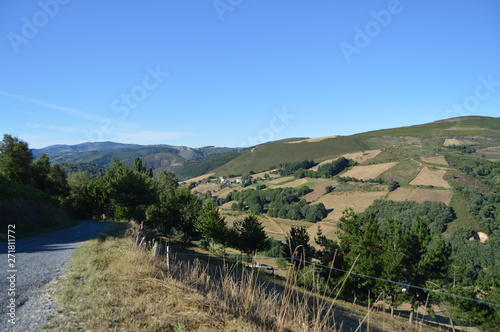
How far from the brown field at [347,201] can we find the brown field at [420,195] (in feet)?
12.3

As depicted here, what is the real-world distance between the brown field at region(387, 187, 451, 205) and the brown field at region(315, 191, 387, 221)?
148 inches

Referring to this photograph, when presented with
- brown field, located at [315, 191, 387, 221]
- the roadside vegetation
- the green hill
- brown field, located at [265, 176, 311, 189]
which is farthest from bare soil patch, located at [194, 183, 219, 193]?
brown field, located at [315, 191, 387, 221]

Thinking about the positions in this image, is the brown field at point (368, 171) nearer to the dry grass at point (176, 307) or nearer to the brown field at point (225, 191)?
the brown field at point (225, 191)

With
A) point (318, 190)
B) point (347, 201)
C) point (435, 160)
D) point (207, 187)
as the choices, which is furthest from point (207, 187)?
point (435, 160)

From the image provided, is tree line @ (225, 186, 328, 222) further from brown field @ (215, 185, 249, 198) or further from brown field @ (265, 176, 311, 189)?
brown field @ (265, 176, 311, 189)

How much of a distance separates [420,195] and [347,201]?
19.7 metres

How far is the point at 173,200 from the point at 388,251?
33.1 meters

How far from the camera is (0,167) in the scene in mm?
38500

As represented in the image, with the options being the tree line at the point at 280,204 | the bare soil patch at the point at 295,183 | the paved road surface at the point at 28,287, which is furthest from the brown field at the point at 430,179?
the paved road surface at the point at 28,287

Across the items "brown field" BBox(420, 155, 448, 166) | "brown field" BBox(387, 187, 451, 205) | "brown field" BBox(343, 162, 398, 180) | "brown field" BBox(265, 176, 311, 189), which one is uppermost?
"brown field" BBox(420, 155, 448, 166)

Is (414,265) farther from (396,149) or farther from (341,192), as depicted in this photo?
(396,149)

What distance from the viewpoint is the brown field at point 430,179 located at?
8531 cm

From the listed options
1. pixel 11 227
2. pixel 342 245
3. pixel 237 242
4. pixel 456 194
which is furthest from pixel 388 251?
pixel 456 194

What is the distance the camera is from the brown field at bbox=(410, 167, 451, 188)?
8531 cm
